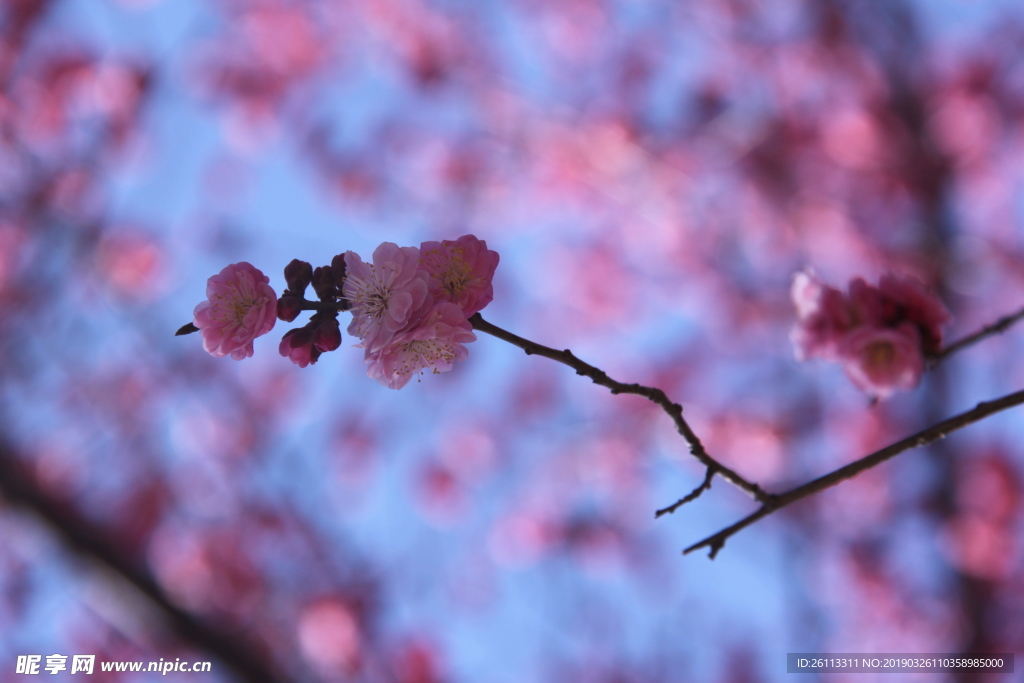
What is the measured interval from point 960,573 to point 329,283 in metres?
5.15

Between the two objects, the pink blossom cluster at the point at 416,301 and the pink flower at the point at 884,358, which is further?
the pink flower at the point at 884,358

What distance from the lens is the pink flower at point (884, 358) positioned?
1.79 m

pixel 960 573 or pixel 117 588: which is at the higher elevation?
pixel 960 573

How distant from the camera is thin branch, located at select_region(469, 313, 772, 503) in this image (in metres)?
1.38

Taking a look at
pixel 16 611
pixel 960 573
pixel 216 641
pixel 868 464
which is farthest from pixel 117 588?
pixel 960 573

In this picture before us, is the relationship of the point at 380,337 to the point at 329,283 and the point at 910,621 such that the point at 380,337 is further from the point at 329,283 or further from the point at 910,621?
the point at 910,621

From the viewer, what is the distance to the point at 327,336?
153cm

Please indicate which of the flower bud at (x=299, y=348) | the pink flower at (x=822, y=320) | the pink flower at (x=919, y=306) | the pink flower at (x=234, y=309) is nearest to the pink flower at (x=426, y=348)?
the flower bud at (x=299, y=348)

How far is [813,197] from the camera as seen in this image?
750 cm

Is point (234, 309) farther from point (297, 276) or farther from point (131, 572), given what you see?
point (131, 572)

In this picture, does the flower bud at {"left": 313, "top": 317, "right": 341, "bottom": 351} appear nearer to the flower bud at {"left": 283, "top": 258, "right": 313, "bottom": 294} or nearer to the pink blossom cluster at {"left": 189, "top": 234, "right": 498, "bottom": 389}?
the pink blossom cluster at {"left": 189, "top": 234, "right": 498, "bottom": 389}

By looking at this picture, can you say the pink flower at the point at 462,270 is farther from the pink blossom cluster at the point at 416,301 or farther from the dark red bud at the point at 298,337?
the dark red bud at the point at 298,337

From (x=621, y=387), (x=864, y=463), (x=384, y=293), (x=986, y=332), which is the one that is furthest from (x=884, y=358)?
(x=384, y=293)

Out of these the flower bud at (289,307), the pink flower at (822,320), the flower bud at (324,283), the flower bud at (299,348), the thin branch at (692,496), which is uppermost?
the pink flower at (822,320)
